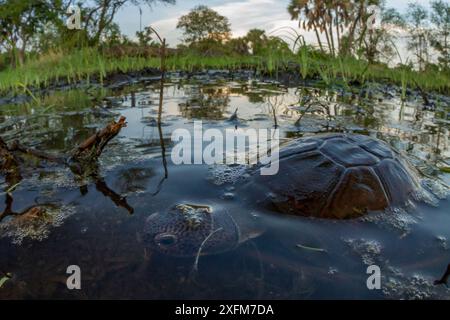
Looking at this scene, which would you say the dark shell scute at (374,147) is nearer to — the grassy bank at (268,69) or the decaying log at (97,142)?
the decaying log at (97,142)

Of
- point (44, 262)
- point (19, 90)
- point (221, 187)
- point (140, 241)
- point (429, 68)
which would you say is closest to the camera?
point (44, 262)

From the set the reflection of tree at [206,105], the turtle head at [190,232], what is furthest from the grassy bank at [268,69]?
the turtle head at [190,232]

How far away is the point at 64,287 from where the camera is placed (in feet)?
3.34

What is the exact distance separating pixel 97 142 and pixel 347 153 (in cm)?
138

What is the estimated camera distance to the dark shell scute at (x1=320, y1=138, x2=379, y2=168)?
62.1 inches

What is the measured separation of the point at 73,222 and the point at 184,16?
4642cm

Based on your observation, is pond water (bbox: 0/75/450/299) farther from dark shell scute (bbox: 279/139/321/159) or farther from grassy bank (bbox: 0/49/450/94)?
grassy bank (bbox: 0/49/450/94)

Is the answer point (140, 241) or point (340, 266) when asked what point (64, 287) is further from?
point (340, 266)

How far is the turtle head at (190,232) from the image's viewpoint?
3.94 feet

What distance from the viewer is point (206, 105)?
4.02 metres

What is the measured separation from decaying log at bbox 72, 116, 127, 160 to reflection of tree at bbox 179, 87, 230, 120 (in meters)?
1.47

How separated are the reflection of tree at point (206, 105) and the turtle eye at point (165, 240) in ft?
6.92

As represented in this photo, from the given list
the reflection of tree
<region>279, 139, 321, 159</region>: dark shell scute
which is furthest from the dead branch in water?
the reflection of tree
